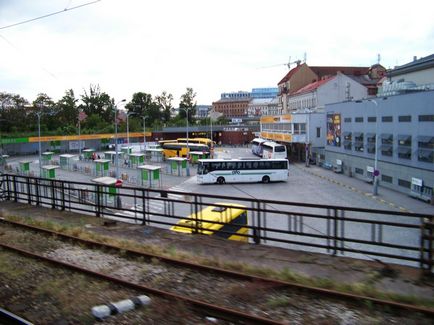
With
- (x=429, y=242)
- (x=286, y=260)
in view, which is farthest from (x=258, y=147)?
(x=429, y=242)

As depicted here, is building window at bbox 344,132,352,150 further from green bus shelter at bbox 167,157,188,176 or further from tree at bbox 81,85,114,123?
tree at bbox 81,85,114,123

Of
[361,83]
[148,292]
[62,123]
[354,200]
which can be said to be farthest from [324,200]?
[62,123]

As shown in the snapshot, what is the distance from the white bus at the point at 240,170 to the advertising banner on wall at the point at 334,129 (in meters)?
10.2

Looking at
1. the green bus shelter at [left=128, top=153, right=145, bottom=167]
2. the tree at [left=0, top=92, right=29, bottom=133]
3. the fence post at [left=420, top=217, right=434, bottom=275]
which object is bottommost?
the green bus shelter at [left=128, top=153, right=145, bottom=167]

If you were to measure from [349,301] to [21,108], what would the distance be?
89.9 metres

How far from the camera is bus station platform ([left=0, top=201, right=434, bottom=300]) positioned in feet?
20.4

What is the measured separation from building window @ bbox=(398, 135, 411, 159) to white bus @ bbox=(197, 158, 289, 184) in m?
10.5

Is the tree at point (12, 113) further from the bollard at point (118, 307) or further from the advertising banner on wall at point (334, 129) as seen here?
the bollard at point (118, 307)

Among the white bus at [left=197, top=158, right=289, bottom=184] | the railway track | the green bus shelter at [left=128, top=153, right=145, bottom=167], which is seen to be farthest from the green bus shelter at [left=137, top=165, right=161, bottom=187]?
the railway track

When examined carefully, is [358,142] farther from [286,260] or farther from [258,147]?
[286,260]

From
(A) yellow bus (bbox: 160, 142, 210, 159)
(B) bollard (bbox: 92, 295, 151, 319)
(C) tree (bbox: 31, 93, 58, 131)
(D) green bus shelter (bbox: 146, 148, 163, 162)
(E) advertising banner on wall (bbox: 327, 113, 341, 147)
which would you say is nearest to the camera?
(B) bollard (bbox: 92, 295, 151, 319)

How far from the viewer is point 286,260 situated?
296 inches

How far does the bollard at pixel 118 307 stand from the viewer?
5475mm

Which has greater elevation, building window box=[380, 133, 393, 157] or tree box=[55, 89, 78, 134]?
tree box=[55, 89, 78, 134]
